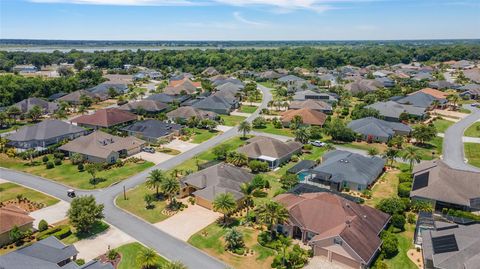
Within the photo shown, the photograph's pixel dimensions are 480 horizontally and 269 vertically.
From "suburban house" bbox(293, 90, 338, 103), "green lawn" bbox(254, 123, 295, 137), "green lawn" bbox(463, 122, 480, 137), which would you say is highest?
"suburban house" bbox(293, 90, 338, 103)

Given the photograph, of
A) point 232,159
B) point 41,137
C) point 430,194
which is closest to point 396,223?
point 430,194

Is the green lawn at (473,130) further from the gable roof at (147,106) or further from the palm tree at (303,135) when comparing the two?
the gable roof at (147,106)

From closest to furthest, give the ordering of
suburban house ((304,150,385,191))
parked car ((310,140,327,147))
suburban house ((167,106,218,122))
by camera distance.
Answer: suburban house ((304,150,385,191)) < parked car ((310,140,327,147)) < suburban house ((167,106,218,122))

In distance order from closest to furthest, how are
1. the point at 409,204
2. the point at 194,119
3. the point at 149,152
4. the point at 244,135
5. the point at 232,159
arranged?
the point at 409,204 < the point at 232,159 < the point at 149,152 < the point at 244,135 < the point at 194,119

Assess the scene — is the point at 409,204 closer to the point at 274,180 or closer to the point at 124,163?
the point at 274,180

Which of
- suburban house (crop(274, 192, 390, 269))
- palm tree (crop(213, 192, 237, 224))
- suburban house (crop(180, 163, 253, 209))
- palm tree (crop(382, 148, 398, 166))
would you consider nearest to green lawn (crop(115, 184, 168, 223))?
suburban house (crop(180, 163, 253, 209))

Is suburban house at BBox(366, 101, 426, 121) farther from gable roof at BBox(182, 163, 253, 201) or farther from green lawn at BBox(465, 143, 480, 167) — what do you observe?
gable roof at BBox(182, 163, 253, 201)

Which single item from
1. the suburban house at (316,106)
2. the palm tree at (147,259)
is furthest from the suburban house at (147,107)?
the palm tree at (147,259)
